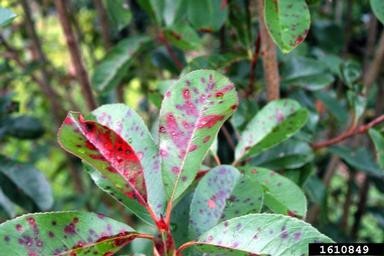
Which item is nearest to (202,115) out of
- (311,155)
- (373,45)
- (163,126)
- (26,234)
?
(163,126)

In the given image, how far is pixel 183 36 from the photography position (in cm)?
83

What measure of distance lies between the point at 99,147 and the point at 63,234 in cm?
8

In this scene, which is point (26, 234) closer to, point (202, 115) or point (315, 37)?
point (202, 115)

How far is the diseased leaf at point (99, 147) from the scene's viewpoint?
0.44 metres

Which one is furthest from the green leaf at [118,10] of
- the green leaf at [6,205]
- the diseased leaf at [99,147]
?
the diseased leaf at [99,147]

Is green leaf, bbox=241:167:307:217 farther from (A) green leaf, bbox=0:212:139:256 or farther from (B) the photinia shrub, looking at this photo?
(A) green leaf, bbox=0:212:139:256

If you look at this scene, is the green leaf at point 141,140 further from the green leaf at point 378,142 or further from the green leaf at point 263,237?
the green leaf at point 378,142

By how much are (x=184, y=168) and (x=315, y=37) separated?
85 cm

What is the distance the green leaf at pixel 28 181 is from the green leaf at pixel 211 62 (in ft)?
0.98

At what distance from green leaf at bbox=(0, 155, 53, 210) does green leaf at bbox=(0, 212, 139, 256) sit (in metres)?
0.42

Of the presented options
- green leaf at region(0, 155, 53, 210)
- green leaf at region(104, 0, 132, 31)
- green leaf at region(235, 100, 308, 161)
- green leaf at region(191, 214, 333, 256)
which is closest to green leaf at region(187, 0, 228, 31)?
green leaf at region(104, 0, 132, 31)

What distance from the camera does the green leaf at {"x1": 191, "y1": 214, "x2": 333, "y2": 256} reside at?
43cm

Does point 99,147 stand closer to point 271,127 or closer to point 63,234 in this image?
point 63,234

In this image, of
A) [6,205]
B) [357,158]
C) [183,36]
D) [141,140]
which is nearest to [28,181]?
[6,205]
